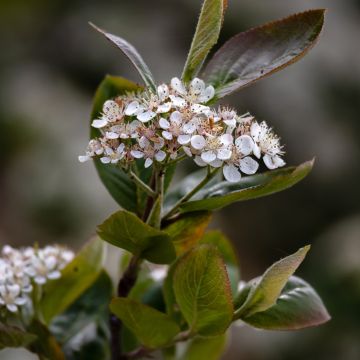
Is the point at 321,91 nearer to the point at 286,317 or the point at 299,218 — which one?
the point at 299,218

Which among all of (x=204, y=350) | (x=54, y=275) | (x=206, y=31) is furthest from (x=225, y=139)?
(x=204, y=350)

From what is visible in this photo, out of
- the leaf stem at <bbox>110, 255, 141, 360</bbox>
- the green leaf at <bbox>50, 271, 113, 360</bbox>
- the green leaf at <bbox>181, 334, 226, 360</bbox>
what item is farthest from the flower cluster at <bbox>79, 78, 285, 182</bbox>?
the green leaf at <bbox>181, 334, 226, 360</bbox>

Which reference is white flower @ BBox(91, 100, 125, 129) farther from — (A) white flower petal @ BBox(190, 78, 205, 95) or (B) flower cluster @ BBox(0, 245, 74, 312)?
(B) flower cluster @ BBox(0, 245, 74, 312)

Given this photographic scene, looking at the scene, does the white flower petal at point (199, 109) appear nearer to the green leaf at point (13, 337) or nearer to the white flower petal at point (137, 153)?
the white flower petal at point (137, 153)

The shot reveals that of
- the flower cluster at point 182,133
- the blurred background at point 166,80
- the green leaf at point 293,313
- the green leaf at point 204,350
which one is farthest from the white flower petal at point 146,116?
the blurred background at point 166,80

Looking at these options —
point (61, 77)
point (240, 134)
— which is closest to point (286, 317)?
point (240, 134)
